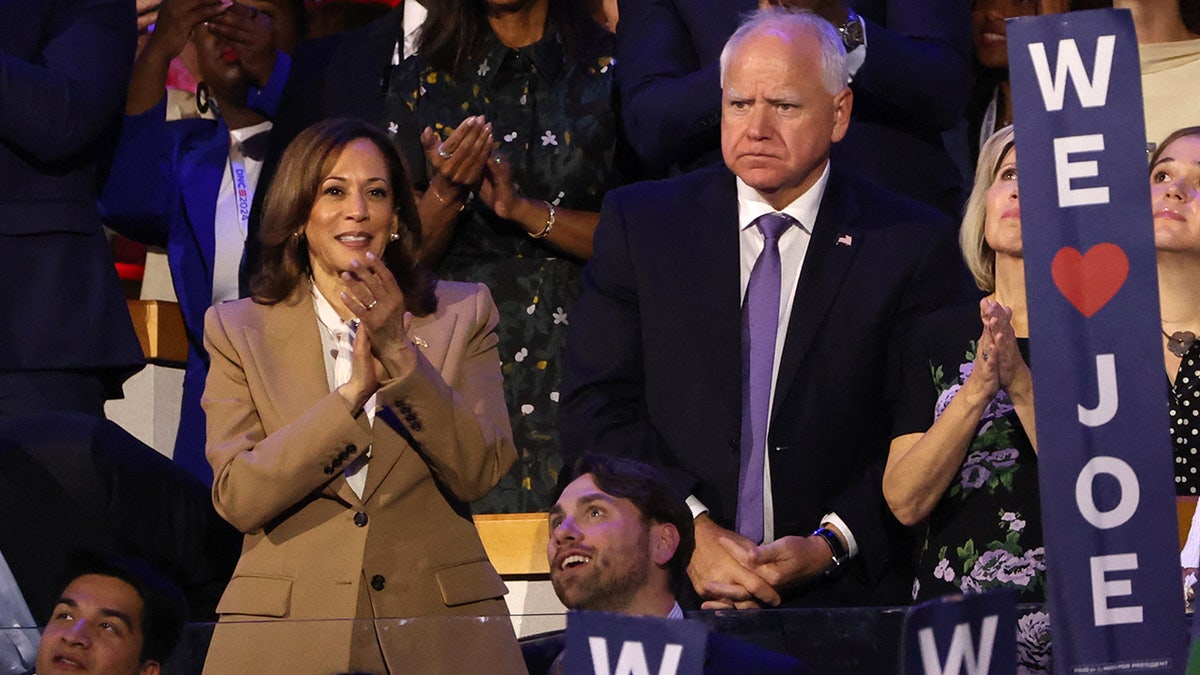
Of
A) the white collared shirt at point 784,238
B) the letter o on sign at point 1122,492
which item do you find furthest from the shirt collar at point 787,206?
the letter o on sign at point 1122,492

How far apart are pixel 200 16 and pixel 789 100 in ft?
4.71

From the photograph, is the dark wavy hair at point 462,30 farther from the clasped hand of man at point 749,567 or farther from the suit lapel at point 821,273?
the clasped hand of man at point 749,567

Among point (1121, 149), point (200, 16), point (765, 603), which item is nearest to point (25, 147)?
point (200, 16)

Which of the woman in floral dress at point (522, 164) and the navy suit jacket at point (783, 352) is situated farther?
the woman in floral dress at point (522, 164)

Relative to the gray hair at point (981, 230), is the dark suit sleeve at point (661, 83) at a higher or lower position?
higher

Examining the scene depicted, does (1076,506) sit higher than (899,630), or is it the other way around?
(1076,506)

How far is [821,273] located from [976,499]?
1.84 ft

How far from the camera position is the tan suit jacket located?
295 centimetres

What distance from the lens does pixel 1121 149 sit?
181 centimetres

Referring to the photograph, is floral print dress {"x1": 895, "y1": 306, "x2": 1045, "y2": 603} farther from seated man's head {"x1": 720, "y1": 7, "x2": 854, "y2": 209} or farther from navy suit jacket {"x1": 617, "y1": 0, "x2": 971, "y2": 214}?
navy suit jacket {"x1": 617, "y1": 0, "x2": 971, "y2": 214}

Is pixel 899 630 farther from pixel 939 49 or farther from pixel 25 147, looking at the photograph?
pixel 25 147

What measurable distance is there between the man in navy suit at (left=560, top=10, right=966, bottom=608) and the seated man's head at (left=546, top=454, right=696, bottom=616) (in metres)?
0.06

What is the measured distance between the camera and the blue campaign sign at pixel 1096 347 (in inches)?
70.6

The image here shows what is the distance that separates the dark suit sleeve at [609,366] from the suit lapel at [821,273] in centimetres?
28
